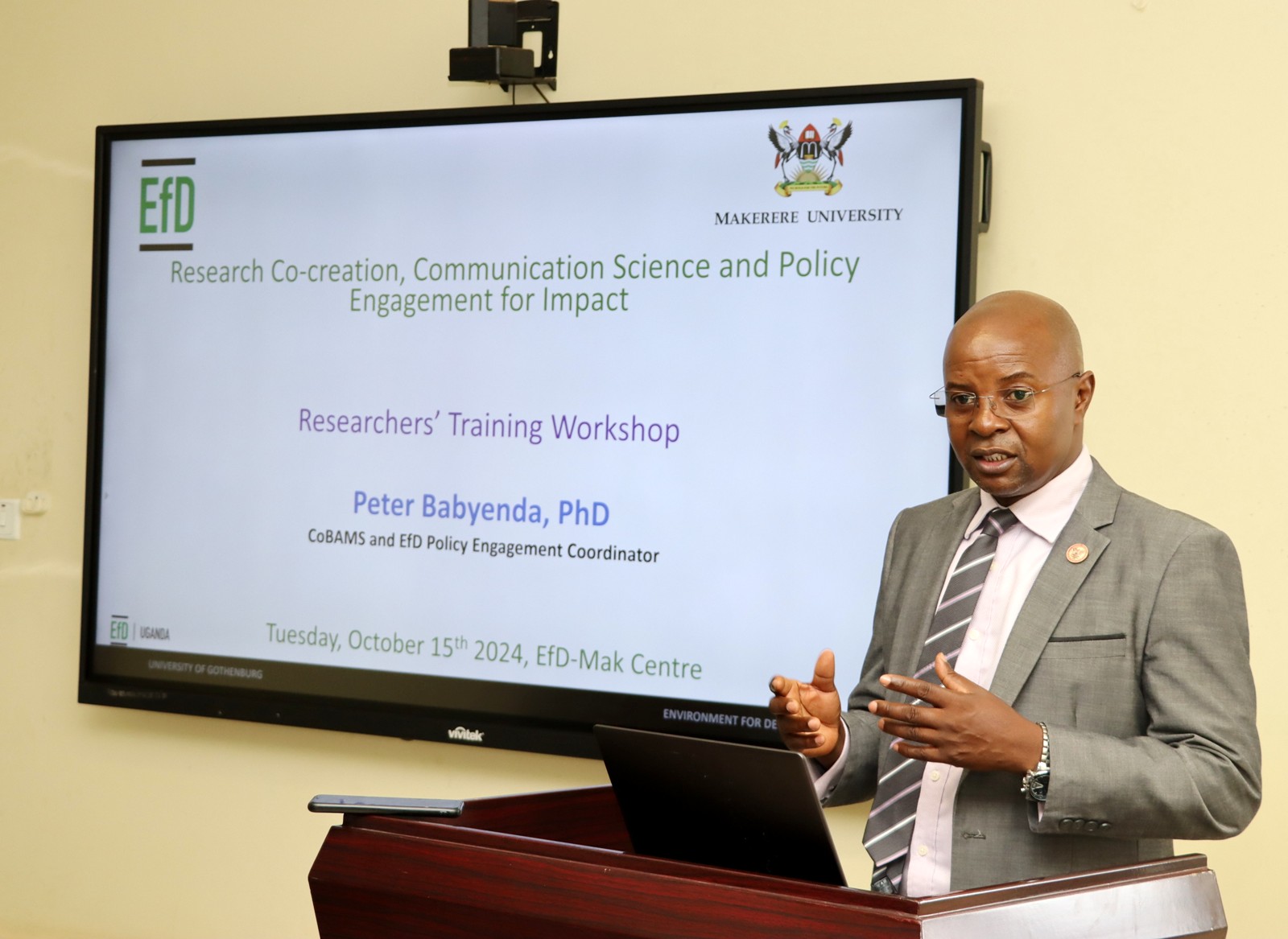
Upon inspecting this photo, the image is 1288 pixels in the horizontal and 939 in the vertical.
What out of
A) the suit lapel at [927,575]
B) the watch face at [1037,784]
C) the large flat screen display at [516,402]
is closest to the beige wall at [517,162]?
the large flat screen display at [516,402]

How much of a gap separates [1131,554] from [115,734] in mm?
3112

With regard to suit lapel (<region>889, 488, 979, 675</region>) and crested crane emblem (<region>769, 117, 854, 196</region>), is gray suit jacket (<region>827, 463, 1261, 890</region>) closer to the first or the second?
suit lapel (<region>889, 488, 979, 675</region>)

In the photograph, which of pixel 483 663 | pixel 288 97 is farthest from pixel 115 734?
pixel 288 97

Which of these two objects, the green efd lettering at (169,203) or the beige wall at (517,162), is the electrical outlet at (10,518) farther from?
the green efd lettering at (169,203)

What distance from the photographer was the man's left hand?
149 cm

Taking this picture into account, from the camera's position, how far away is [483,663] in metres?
3.36

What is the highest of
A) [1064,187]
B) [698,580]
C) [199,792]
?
[1064,187]

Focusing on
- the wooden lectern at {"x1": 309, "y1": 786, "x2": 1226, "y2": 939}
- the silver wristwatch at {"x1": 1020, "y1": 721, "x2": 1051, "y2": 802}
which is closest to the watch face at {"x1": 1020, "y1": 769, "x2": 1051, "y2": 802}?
the silver wristwatch at {"x1": 1020, "y1": 721, "x2": 1051, "y2": 802}

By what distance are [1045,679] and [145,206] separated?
2.93 metres

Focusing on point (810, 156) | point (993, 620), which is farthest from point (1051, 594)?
point (810, 156)

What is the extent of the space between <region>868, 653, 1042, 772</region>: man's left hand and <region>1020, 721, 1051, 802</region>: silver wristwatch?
3 cm

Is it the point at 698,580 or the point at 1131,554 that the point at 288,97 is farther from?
the point at 1131,554

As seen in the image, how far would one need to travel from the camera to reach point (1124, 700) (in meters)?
1.68

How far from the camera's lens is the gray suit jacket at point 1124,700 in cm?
155
